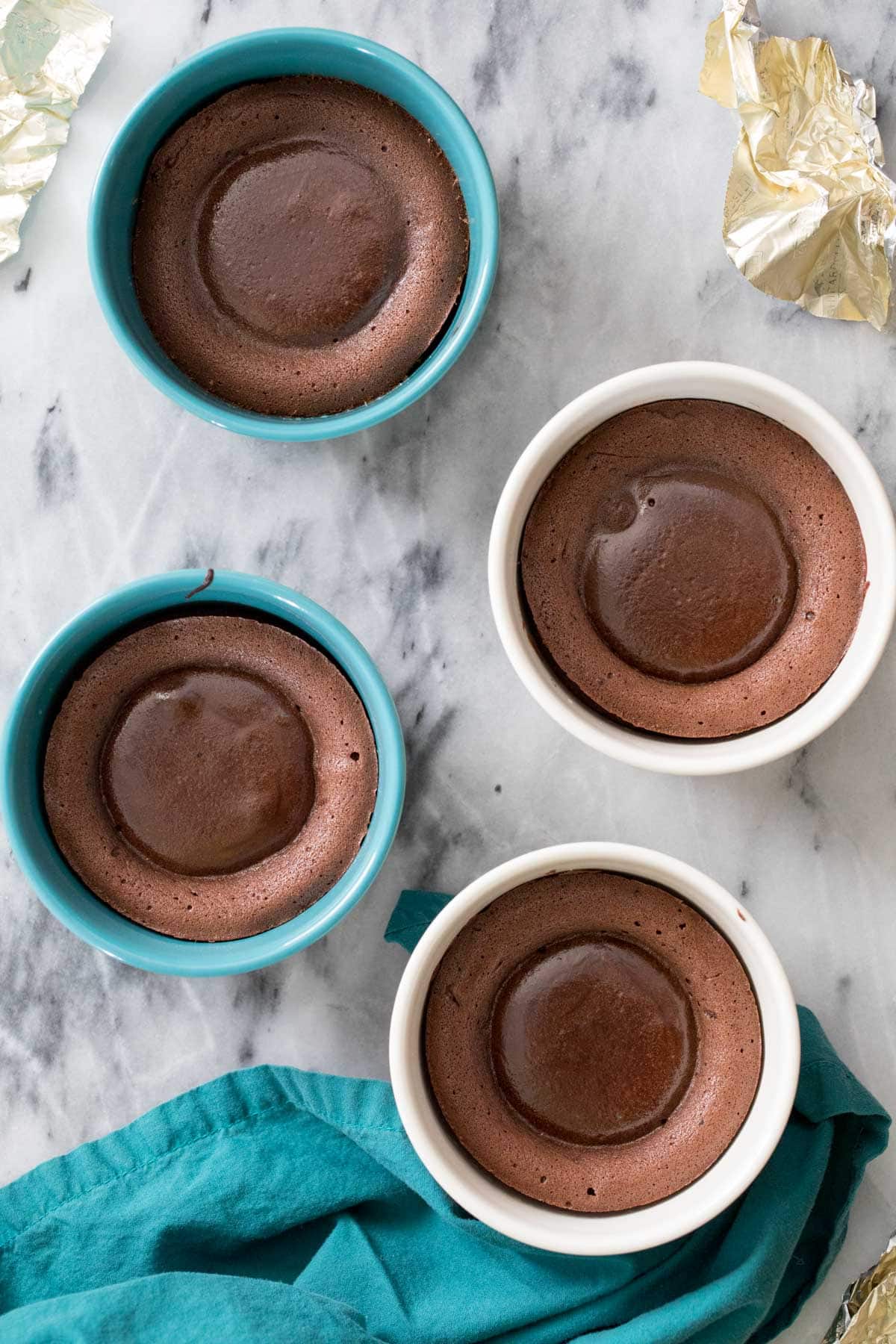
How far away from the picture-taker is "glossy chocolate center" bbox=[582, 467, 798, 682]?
118cm

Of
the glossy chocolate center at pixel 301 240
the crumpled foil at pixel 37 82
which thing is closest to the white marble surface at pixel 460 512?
the crumpled foil at pixel 37 82

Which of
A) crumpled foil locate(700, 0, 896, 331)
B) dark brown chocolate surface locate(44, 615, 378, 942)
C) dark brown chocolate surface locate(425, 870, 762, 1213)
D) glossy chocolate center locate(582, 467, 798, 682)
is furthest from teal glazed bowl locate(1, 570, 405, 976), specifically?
crumpled foil locate(700, 0, 896, 331)

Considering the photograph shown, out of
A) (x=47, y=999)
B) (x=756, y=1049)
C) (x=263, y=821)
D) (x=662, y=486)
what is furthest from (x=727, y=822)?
(x=47, y=999)

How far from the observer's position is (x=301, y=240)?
1235 millimetres

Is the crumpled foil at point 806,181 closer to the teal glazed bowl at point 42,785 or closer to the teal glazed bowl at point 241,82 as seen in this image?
the teal glazed bowl at point 241,82

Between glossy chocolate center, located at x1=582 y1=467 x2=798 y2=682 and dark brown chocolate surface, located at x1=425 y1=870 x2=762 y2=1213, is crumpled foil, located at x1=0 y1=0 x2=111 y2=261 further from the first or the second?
dark brown chocolate surface, located at x1=425 y1=870 x2=762 y2=1213

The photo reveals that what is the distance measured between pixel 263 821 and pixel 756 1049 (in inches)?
20.2

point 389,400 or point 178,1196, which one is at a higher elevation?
point 389,400

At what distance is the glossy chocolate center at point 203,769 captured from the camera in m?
1.22

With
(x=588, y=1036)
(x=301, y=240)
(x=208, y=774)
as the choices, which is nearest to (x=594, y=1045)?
(x=588, y=1036)

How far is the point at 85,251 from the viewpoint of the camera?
1.31 metres

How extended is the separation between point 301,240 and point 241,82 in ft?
0.53

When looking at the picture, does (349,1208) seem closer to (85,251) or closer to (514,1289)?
(514,1289)

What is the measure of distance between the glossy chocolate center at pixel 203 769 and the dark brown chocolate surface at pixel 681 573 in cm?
29
